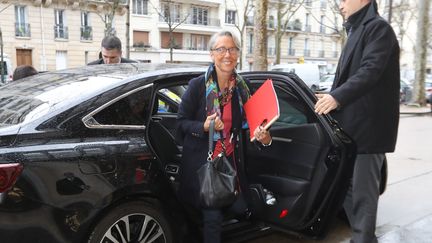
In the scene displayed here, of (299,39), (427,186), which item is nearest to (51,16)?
(299,39)

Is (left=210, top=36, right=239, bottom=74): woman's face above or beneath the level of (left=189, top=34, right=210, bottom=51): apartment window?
beneath

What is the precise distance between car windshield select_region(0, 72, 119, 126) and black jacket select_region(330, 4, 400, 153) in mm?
1507

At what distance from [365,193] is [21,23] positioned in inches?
1288

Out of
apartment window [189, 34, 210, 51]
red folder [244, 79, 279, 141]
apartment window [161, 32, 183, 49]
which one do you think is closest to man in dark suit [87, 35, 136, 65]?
red folder [244, 79, 279, 141]

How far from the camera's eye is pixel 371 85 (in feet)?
8.72

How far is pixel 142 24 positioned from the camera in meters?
37.5

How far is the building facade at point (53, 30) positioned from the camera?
101 feet

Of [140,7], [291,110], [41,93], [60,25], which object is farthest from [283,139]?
[140,7]

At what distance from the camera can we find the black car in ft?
7.79

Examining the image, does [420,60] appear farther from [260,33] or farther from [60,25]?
[60,25]

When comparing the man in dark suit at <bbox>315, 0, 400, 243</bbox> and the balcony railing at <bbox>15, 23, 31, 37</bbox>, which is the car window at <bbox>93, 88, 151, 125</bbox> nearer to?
the man in dark suit at <bbox>315, 0, 400, 243</bbox>

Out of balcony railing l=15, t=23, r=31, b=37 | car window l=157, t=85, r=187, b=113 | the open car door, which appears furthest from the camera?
balcony railing l=15, t=23, r=31, b=37

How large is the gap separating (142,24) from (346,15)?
36.1 metres

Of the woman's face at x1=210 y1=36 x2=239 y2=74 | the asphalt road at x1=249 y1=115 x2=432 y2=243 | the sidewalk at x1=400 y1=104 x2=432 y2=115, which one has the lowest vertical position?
the sidewalk at x1=400 y1=104 x2=432 y2=115
